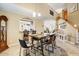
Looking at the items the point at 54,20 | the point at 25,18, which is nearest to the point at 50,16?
the point at 54,20

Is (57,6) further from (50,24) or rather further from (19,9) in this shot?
(19,9)

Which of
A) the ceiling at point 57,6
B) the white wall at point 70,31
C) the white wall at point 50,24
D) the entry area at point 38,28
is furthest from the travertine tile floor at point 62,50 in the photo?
the ceiling at point 57,6

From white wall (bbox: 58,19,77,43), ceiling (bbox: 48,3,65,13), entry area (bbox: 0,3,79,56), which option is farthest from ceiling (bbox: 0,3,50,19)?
white wall (bbox: 58,19,77,43)

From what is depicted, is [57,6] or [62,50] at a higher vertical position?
[57,6]

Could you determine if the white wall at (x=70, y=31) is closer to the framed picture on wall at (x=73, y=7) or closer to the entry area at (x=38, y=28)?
the entry area at (x=38, y=28)

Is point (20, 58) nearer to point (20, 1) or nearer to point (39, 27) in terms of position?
point (39, 27)

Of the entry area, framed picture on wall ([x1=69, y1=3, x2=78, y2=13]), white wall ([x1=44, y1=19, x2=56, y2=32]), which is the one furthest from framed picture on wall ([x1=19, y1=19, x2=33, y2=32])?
framed picture on wall ([x1=69, y1=3, x2=78, y2=13])

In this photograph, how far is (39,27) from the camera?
196 cm

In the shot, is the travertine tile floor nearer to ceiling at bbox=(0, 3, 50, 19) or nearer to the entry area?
the entry area

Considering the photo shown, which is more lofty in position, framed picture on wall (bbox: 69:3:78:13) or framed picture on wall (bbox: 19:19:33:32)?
framed picture on wall (bbox: 69:3:78:13)

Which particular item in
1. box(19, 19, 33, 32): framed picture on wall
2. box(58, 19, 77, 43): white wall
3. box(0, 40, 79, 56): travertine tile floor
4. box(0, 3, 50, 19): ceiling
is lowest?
box(0, 40, 79, 56): travertine tile floor

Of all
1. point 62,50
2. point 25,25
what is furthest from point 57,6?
point 62,50

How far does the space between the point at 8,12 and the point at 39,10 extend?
1.50 ft

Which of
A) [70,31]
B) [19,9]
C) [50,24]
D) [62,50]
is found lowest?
[62,50]
